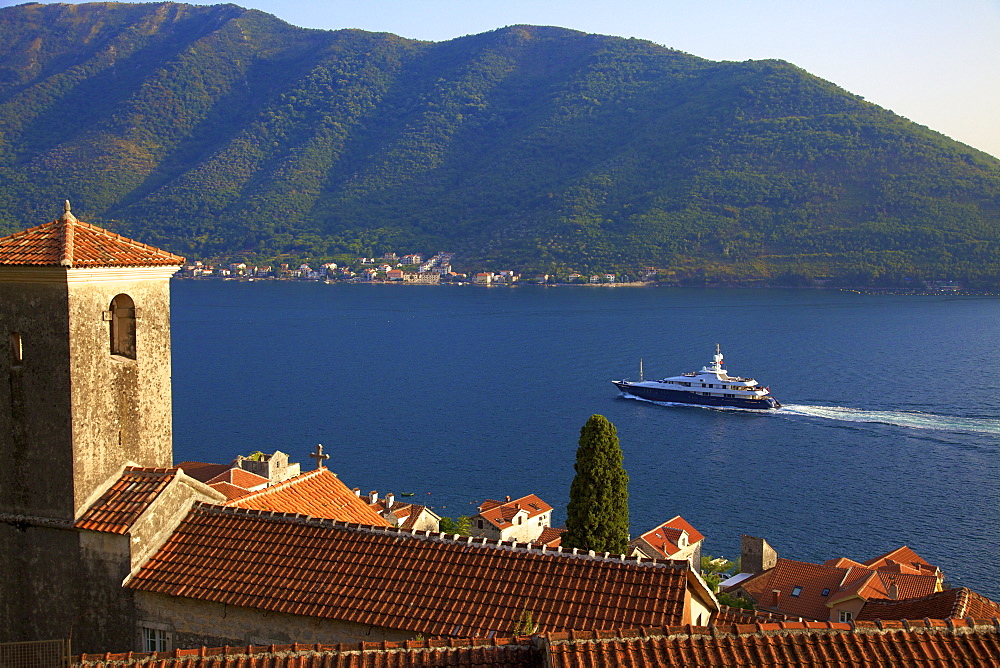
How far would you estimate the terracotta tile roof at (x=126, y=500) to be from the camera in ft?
26.9

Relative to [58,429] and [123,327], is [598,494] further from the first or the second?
[58,429]

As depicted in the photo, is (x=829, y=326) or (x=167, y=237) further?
(x=167, y=237)

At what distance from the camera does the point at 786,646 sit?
589 centimetres

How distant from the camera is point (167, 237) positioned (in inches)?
7746

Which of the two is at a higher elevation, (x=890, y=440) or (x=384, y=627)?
(x=384, y=627)

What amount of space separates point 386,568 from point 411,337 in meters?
93.4

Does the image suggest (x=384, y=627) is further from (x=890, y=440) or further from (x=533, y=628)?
(x=890, y=440)

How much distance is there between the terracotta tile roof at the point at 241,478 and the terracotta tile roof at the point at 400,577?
20.9 metres

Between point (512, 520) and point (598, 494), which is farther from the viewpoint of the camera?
point (512, 520)

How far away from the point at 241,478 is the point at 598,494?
12.3 metres

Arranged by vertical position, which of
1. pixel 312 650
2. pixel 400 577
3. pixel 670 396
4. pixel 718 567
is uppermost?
pixel 312 650

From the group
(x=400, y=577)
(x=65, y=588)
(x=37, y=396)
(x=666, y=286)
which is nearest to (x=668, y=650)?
(x=400, y=577)

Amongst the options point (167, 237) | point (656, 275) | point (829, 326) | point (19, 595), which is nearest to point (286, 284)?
point (167, 237)

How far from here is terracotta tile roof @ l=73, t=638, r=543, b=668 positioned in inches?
239
